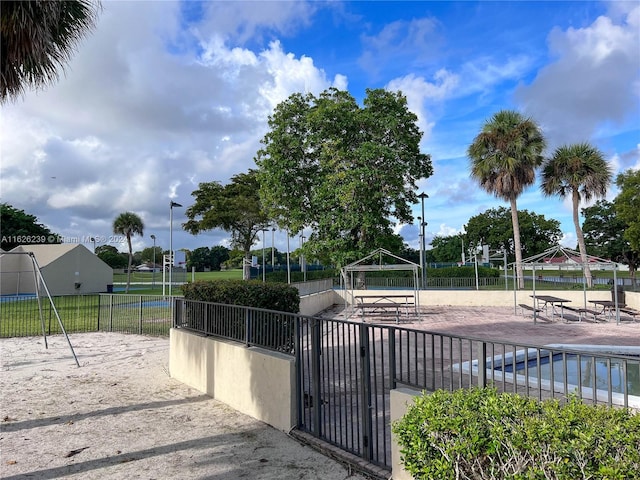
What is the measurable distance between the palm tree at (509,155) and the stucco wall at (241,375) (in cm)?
2191

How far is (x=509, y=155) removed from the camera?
1015 inches

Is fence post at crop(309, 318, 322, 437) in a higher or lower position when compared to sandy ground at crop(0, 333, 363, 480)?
higher

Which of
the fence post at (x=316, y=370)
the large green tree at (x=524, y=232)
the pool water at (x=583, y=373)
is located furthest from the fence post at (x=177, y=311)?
the large green tree at (x=524, y=232)

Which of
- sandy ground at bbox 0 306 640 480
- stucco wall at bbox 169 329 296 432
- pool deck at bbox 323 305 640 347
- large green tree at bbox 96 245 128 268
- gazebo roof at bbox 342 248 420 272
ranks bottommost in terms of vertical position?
pool deck at bbox 323 305 640 347

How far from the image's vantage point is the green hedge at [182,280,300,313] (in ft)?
23.3

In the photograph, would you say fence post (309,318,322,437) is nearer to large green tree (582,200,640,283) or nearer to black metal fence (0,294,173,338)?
black metal fence (0,294,173,338)

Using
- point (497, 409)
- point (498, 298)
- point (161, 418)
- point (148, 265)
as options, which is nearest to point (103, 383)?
point (161, 418)

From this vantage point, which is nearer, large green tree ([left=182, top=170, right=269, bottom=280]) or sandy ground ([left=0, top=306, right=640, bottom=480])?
sandy ground ([left=0, top=306, right=640, bottom=480])

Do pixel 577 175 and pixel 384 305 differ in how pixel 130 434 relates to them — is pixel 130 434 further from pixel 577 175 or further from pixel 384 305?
pixel 577 175

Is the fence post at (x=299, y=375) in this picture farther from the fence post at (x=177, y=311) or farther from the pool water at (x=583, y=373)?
the fence post at (x=177, y=311)

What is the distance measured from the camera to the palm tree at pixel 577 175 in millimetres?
24828

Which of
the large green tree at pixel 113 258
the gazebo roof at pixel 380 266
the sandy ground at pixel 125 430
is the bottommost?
the sandy ground at pixel 125 430

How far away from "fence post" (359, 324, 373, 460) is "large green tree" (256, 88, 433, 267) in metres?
17.6

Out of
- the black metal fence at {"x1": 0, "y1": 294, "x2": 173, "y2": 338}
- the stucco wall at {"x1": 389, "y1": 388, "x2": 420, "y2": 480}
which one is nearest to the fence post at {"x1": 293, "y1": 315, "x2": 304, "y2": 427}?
the stucco wall at {"x1": 389, "y1": 388, "x2": 420, "y2": 480}
